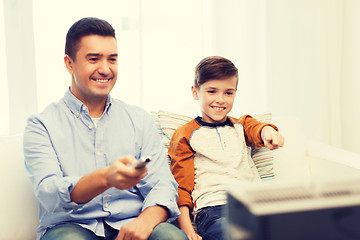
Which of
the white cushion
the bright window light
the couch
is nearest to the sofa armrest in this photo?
the couch

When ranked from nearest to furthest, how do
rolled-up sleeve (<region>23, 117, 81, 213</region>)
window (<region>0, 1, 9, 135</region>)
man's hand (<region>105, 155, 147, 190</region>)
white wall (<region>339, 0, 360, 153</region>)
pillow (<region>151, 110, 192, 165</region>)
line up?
man's hand (<region>105, 155, 147, 190</region>), rolled-up sleeve (<region>23, 117, 81, 213</region>), pillow (<region>151, 110, 192, 165</region>), window (<region>0, 1, 9, 135</region>), white wall (<region>339, 0, 360, 153</region>)

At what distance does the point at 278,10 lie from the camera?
2570 mm

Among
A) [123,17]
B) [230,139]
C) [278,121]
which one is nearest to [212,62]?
[230,139]

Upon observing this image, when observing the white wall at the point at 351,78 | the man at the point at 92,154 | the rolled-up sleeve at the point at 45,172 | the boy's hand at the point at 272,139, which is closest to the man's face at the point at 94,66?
the man at the point at 92,154

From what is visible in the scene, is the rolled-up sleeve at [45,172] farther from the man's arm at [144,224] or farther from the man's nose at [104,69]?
the man's nose at [104,69]

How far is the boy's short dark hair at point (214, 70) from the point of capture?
1634mm

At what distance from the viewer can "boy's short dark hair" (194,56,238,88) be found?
1.63 metres

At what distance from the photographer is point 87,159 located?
4.41 ft

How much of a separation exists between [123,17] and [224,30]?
0.64m

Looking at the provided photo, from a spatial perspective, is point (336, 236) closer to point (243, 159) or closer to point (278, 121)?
point (243, 159)

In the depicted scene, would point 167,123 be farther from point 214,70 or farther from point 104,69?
point 104,69

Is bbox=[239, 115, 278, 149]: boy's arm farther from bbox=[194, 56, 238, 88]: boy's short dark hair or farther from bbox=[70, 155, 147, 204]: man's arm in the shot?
bbox=[70, 155, 147, 204]: man's arm

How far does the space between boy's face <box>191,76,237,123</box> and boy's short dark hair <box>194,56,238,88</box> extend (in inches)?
0.7

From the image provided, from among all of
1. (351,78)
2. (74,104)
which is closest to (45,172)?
(74,104)
